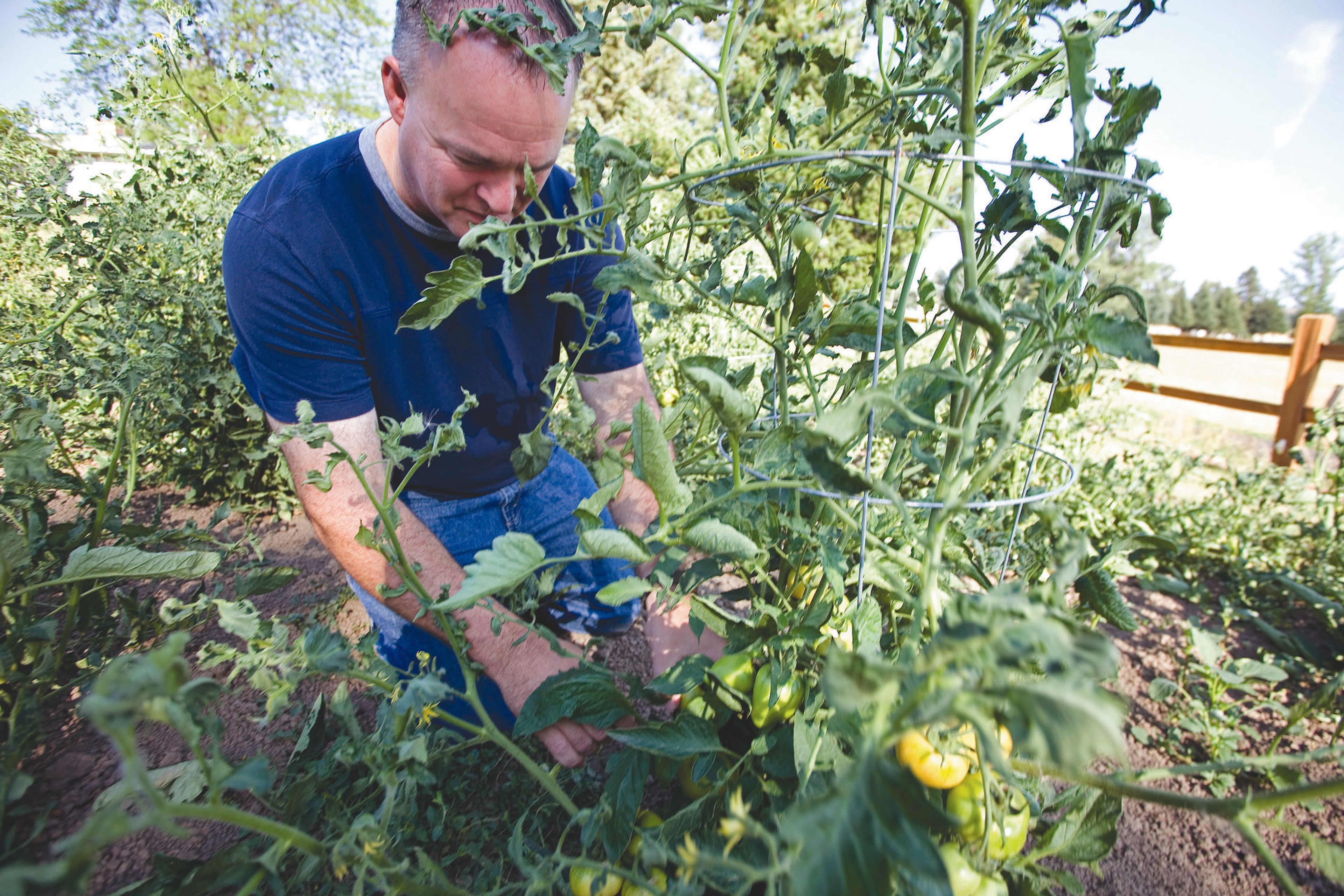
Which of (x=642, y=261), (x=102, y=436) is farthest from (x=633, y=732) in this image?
(x=102, y=436)

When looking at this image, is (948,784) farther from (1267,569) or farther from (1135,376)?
(1135,376)

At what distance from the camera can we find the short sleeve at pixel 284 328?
1.26 m

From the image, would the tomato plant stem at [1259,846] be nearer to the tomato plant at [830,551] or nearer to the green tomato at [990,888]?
the tomato plant at [830,551]

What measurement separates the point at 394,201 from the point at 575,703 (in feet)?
3.70

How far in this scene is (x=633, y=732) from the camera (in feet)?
2.48

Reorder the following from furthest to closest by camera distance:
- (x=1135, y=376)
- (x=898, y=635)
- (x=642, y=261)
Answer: (x=1135, y=376)
(x=898, y=635)
(x=642, y=261)

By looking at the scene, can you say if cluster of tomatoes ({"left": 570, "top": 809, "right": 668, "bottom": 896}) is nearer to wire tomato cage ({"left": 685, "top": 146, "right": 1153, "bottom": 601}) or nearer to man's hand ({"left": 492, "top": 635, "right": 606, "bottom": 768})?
man's hand ({"left": 492, "top": 635, "right": 606, "bottom": 768})

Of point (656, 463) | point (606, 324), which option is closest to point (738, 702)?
point (656, 463)

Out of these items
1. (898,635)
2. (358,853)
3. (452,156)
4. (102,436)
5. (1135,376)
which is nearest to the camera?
(358,853)

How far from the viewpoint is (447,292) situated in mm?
674

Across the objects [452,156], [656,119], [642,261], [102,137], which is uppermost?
[656,119]

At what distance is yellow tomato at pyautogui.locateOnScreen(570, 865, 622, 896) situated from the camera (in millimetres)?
739

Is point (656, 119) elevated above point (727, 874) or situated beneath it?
elevated above

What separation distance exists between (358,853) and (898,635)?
24.8 inches
